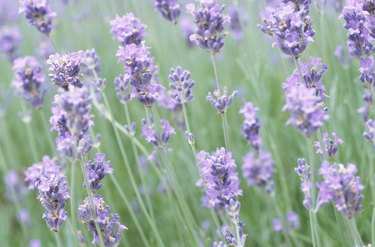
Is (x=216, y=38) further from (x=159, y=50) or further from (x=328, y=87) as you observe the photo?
(x=159, y=50)

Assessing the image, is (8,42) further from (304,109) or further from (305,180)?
(304,109)

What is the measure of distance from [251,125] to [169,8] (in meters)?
0.72

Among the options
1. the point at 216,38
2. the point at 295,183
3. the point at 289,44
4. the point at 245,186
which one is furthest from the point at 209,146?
the point at 289,44

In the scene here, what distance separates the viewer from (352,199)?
6.08 ft

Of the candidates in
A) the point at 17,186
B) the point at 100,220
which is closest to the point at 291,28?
the point at 100,220

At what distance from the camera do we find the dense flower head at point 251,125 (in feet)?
9.21

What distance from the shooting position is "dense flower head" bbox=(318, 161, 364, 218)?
1.81 metres

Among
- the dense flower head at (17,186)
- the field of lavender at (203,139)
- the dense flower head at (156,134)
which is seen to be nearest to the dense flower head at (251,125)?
the field of lavender at (203,139)

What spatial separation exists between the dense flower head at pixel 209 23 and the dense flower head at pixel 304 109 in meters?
0.65

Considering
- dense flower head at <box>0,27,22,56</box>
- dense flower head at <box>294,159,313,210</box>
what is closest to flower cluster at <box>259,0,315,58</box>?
dense flower head at <box>294,159,313,210</box>

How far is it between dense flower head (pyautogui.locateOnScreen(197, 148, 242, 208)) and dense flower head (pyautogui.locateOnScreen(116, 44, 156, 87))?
432 mm

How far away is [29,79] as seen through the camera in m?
3.07

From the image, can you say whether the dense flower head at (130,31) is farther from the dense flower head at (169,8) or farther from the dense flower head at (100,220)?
the dense flower head at (100,220)

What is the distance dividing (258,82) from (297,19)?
1.39m
